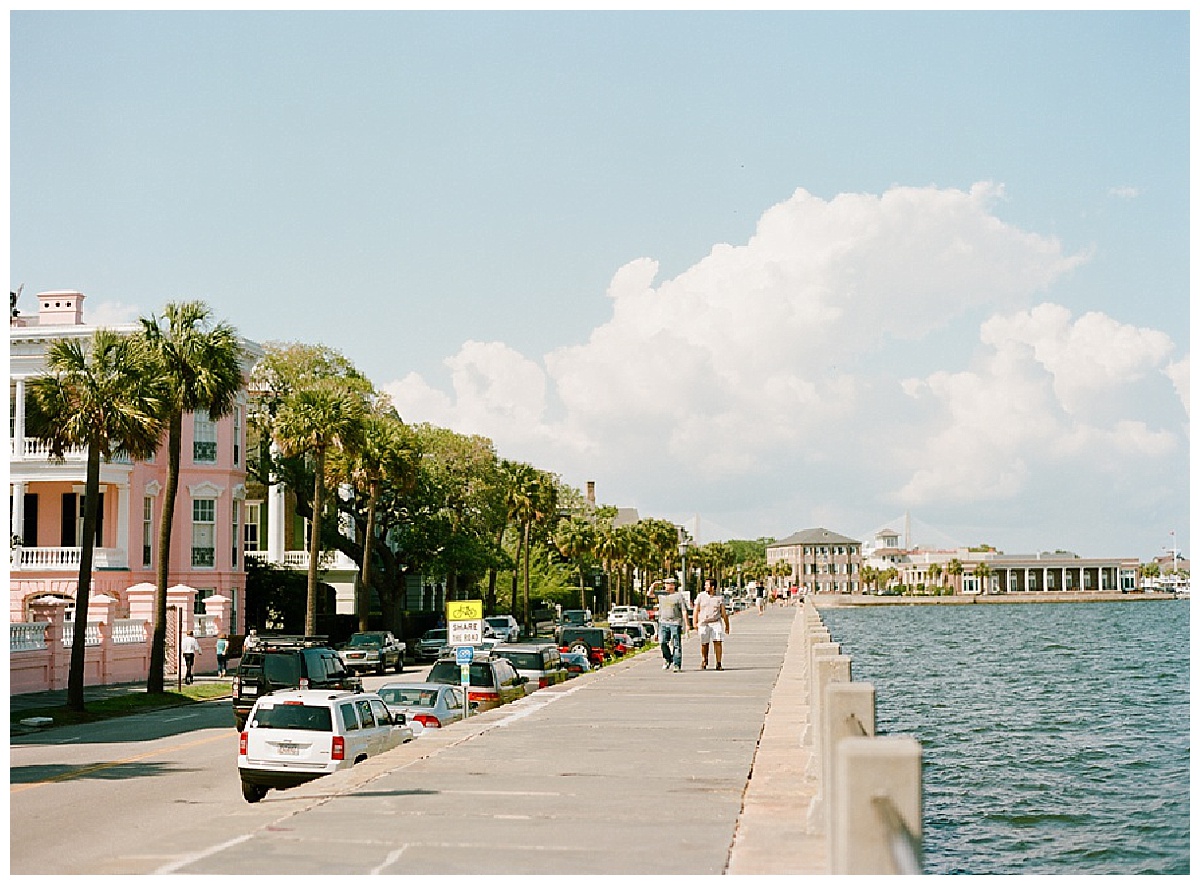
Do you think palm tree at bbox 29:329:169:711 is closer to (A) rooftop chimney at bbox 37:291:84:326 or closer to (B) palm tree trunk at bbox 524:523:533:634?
(A) rooftop chimney at bbox 37:291:84:326

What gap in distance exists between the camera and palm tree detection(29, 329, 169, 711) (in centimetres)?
3338

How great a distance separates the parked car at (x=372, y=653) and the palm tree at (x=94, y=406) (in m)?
14.9

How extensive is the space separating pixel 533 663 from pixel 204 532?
24068mm

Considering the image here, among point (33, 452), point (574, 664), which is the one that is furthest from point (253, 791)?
point (33, 452)

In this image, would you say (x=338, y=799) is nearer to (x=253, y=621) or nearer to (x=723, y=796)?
(x=723, y=796)

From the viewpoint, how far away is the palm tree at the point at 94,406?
109 ft

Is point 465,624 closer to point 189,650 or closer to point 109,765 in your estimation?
point 109,765

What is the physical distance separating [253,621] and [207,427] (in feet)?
38.1

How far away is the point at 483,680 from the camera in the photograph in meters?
28.2

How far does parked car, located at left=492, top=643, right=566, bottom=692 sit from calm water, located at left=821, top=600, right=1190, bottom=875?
8.68 meters

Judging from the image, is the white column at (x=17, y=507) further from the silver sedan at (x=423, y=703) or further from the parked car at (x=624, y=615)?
the parked car at (x=624, y=615)

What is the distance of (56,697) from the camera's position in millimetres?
35844

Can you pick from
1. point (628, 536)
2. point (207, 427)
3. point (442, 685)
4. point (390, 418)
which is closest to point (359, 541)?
point (390, 418)

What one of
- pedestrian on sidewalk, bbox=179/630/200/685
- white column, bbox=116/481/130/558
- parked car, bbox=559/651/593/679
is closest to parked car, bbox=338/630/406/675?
pedestrian on sidewalk, bbox=179/630/200/685
